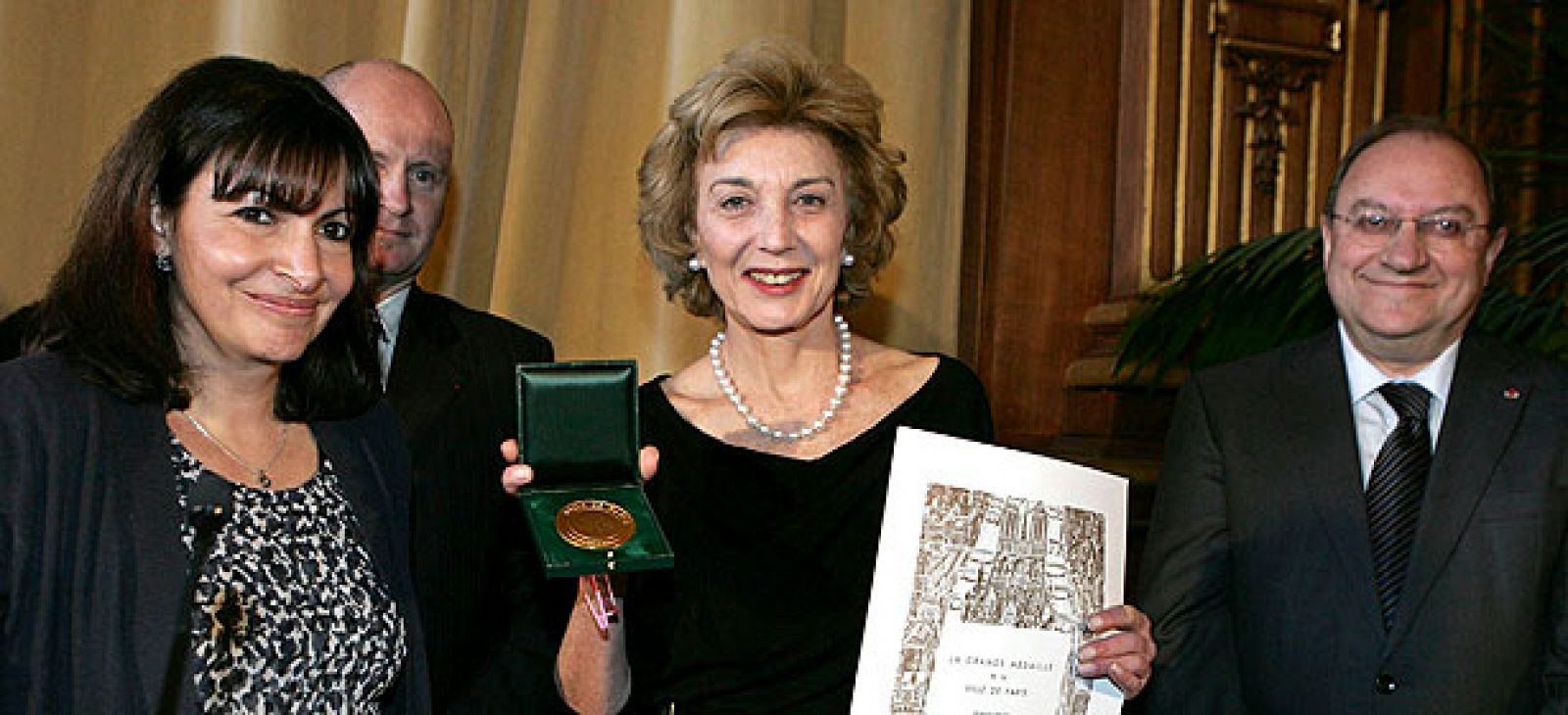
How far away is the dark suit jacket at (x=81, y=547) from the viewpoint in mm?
1643

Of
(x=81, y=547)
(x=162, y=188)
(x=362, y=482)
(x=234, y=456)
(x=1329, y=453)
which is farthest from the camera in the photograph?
(x=1329, y=453)

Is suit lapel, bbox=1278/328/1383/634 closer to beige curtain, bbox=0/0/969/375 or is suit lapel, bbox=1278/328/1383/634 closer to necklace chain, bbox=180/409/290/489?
beige curtain, bbox=0/0/969/375

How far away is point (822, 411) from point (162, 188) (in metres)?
1.06

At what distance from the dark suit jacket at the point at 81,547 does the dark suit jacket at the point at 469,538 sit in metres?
0.69

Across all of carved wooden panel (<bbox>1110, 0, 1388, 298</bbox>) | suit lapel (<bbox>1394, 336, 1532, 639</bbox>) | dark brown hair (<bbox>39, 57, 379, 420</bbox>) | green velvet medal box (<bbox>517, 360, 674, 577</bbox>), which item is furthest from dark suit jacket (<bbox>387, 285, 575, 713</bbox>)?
carved wooden panel (<bbox>1110, 0, 1388, 298</bbox>)

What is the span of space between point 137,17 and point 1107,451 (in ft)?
7.07

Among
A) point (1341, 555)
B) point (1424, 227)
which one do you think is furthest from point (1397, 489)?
point (1424, 227)

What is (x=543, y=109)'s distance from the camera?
3.57 metres

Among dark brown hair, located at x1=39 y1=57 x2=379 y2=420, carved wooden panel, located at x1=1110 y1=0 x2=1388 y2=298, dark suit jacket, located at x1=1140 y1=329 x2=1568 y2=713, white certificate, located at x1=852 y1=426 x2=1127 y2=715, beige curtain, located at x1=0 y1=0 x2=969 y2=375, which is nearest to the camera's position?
dark brown hair, located at x1=39 y1=57 x2=379 y2=420

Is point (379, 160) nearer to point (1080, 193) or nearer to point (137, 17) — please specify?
point (137, 17)

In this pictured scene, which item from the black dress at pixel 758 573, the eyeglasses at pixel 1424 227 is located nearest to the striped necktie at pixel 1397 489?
the eyeglasses at pixel 1424 227

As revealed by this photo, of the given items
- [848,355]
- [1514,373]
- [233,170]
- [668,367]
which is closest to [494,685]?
[848,355]

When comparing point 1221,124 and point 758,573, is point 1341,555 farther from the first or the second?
point 1221,124

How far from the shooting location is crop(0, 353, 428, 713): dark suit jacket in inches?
64.7
